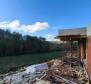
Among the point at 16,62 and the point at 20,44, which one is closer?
the point at 16,62

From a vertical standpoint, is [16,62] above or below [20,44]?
below

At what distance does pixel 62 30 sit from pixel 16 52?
34.8 m

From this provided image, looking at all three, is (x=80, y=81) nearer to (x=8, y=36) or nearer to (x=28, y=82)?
(x=28, y=82)

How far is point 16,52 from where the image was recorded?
2044 inches

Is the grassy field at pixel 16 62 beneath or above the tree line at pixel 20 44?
beneath

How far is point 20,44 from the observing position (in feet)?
182

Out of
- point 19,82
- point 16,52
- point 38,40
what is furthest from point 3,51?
point 19,82

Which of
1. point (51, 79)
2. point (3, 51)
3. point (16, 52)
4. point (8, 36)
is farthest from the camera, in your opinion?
point (8, 36)

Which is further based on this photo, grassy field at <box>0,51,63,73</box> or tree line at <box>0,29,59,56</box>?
tree line at <box>0,29,59,56</box>

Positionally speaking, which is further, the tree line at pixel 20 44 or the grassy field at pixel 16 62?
the tree line at pixel 20 44

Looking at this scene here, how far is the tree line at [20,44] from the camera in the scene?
1971 inches

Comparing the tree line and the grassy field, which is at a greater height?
the tree line

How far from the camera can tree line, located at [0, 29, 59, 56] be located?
50056mm

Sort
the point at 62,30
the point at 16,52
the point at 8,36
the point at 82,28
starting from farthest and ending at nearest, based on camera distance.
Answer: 1. the point at 8,36
2. the point at 16,52
3. the point at 62,30
4. the point at 82,28
